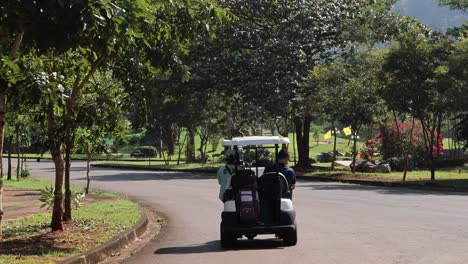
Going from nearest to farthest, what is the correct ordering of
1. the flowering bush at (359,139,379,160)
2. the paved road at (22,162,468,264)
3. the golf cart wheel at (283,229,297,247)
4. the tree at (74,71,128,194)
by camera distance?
the paved road at (22,162,468,264) → the golf cart wheel at (283,229,297,247) → the tree at (74,71,128,194) → the flowering bush at (359,139,379,160)

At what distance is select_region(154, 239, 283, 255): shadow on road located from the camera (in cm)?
1112

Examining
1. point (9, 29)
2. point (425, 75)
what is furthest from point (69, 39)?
point (425, 75)

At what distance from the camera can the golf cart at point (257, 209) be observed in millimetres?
11023

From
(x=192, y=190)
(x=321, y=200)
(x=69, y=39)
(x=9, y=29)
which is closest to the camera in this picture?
(x=69, y=39)

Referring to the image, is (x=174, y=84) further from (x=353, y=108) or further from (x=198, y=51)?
(x=353, y=108)

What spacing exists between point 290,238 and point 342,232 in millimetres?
2020

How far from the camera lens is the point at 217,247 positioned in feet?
37.7

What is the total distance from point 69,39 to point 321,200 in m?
14.5

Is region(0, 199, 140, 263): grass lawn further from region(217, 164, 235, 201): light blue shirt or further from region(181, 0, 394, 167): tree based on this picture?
region(181, 0, 394, 167): tree

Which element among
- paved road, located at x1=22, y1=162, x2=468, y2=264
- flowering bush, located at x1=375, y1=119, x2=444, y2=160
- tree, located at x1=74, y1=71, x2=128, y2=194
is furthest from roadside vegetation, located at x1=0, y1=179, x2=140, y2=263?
flowering bush, located at x1=375, y1=119, x2=444, y2=160

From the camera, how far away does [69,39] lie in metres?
7.15

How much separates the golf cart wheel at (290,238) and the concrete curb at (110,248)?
2.72 m

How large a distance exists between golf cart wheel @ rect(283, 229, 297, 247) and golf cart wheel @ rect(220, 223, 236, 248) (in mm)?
827

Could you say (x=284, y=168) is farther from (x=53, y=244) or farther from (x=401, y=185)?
(x=401, y=185)
